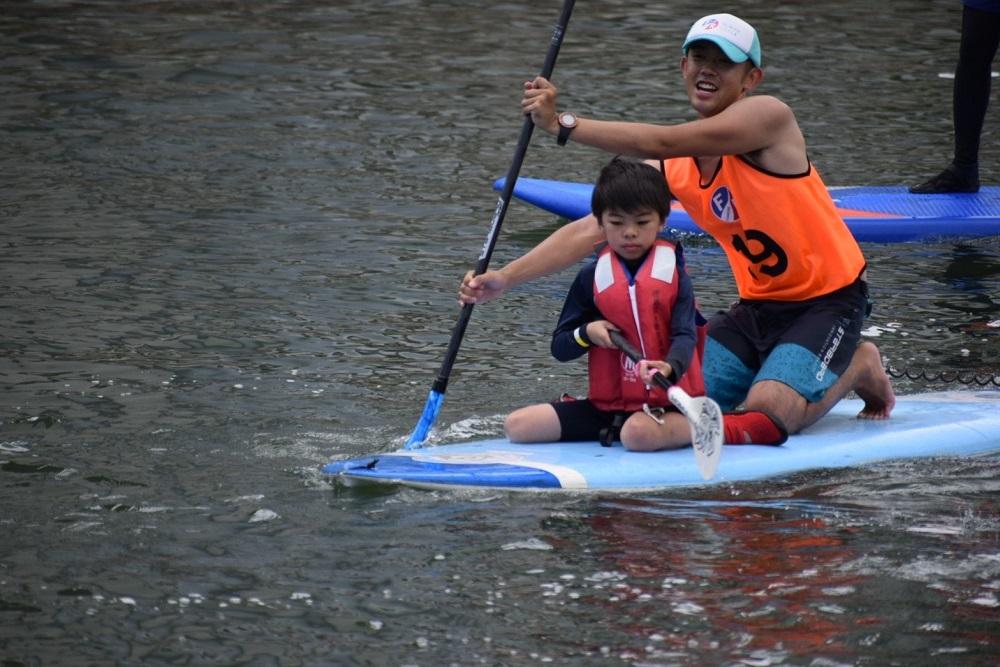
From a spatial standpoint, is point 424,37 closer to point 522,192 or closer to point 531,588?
point 522,192

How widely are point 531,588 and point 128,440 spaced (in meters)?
1.74

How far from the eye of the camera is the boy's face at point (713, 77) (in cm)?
512

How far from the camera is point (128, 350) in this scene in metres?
6.56

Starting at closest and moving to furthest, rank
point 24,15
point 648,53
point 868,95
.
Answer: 1. point 868,95
2. point 648,53
3. point 24,15

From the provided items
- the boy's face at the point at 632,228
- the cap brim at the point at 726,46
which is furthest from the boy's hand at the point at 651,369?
the cap brim at the point at 726,46

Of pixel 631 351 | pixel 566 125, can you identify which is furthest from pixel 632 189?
pixel 631 351

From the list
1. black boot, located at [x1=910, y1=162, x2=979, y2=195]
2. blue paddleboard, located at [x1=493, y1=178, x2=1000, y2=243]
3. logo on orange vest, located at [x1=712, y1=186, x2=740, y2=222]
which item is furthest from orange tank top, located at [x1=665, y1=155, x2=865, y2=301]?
black boot, located at [x1=910, y1=162, x2=979, y2=195]

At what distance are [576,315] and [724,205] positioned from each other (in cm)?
61

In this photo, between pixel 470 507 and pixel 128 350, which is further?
pixel 128 350

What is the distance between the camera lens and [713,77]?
202 inches

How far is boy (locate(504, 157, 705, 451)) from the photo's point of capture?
4.91 m

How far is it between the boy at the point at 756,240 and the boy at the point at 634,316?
158 millimetres

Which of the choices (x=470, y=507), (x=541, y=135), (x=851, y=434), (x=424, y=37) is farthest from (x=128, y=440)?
(x=424, y=37)

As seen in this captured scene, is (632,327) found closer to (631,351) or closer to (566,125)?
(631,351)
